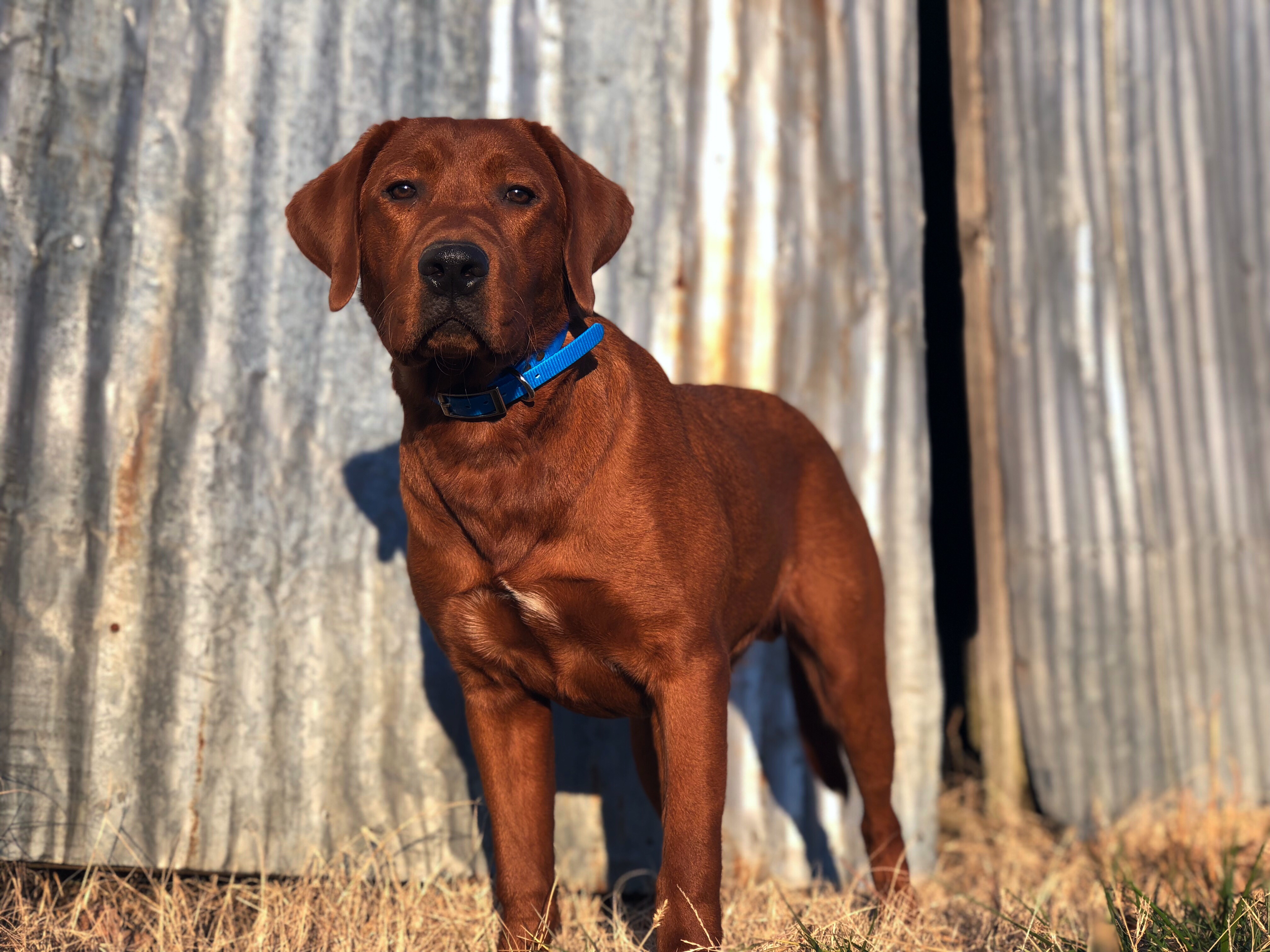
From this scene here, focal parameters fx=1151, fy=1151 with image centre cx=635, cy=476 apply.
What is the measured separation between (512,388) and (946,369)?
459 centimetres

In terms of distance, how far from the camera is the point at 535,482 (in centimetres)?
283

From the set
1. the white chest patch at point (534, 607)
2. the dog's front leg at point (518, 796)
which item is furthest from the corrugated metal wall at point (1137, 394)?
the white chest patch at point (534, 607)

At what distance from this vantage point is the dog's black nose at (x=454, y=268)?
2.57 metres

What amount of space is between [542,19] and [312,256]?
6.49ft

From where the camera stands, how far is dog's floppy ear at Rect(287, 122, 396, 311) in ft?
9.68

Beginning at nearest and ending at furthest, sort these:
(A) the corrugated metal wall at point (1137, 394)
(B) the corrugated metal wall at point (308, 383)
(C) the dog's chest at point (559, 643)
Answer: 1. (C) the dog's chest at point (559, 643)
2. (B) the corrugated metal wall at point (308, 383)
3. (A) the corrugated metal wall at point (1137, 394)

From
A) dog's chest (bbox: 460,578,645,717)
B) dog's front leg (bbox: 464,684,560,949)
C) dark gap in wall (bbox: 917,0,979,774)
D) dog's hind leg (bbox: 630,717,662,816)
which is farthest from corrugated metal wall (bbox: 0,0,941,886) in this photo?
dark gap in wall (bbox: 917,0,979,774)

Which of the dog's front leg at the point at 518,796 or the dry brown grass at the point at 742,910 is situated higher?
the dog's front leg at the point at 518,796

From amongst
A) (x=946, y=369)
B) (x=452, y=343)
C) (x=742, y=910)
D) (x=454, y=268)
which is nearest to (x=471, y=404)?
(x=452, y=343)

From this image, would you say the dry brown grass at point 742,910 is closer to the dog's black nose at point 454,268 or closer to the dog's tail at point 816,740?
the dog's tail at point 816,740

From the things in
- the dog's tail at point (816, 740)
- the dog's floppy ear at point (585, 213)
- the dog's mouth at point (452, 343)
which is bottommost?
the dog's tail at point (816, 740)

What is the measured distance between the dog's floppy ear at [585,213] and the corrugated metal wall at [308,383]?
1.44 m

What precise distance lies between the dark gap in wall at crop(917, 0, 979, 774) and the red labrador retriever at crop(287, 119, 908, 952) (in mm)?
3660

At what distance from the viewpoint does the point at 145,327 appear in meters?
3.88
